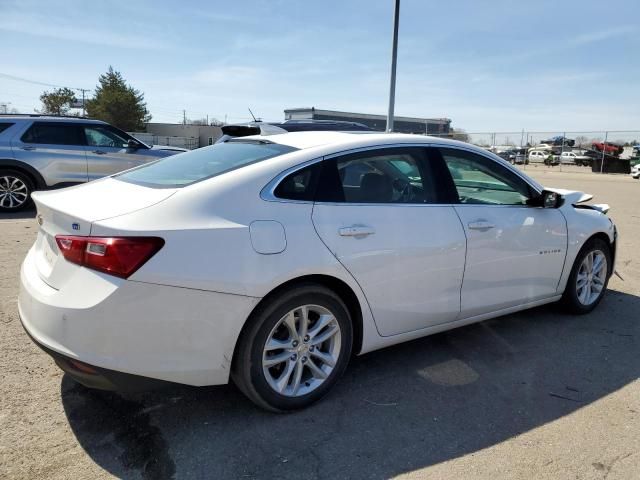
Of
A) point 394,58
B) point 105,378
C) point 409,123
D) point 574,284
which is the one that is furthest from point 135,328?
point 409,123

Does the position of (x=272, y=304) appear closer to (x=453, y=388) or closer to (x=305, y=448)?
(x=305, y=448)

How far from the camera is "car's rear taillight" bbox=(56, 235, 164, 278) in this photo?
248 cm

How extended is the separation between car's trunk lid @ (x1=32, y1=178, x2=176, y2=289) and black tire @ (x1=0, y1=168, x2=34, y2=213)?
24.7 ft

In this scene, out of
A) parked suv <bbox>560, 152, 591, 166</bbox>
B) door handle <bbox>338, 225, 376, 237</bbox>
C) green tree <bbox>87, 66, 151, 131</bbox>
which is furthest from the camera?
green tree <bbox>87, 66, 151, 131</bbox>

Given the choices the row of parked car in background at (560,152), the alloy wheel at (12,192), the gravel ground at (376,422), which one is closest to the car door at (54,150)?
the alloy wheel at (12,192)

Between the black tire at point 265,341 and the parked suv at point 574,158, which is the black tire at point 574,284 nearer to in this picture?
the black tire at point 265,341

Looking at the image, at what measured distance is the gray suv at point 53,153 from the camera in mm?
9656

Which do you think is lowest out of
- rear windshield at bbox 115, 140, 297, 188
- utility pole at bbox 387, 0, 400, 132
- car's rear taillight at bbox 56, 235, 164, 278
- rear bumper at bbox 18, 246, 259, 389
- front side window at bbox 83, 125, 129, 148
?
rear bumper at bbox 18, 246, 259, 389

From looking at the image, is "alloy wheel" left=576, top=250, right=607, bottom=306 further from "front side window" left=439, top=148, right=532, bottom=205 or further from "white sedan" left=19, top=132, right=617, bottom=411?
"front side window" left=439, top=148, right=532, bottom=205

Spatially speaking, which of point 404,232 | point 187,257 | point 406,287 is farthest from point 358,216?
point 187,257

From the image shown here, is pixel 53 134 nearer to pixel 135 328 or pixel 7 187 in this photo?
pixel 7 187

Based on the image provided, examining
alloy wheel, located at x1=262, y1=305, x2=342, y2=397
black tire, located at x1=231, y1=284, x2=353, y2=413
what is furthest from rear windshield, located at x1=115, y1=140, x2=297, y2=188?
alloy wheel, located at x1=262, y1=305, x2=342, y2=397

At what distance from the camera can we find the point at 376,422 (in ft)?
9.86

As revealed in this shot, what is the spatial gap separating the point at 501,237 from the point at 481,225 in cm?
24
